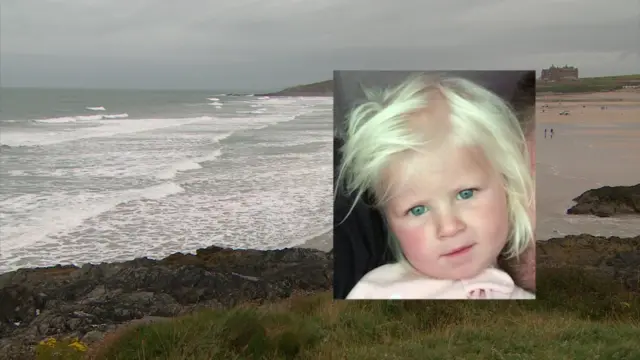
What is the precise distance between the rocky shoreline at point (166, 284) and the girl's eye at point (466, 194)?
3698mm

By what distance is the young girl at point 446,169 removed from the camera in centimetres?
501

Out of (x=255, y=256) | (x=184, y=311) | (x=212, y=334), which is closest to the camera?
(x=212, y=334)

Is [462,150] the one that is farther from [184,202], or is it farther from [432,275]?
[184,202]

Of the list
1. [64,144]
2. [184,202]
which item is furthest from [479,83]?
[64,144]

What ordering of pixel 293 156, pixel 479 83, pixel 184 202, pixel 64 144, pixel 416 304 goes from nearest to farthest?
pixel 479 83, pixel 416 304, pixel 184 202, pixel 293 156, pixel 64 144

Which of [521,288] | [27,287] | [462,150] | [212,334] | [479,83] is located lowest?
[27,287]

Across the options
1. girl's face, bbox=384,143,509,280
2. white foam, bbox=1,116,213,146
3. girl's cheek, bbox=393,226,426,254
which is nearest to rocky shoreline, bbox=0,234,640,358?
girl's cheek, bbox=393,226,426,254

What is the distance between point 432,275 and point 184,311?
3948mm

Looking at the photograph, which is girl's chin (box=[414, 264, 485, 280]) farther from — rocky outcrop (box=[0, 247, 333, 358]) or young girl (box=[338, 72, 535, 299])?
rocky outcrop (box=[0, 247, 333, 358])

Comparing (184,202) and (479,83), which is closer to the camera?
(479,83)

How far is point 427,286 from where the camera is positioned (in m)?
5.16

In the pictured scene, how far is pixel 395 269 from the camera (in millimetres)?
5184

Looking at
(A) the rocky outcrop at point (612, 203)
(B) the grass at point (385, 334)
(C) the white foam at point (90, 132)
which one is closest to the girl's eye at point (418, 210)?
(B) the grass at point (385, 334)

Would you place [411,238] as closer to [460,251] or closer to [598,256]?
[460,251]
